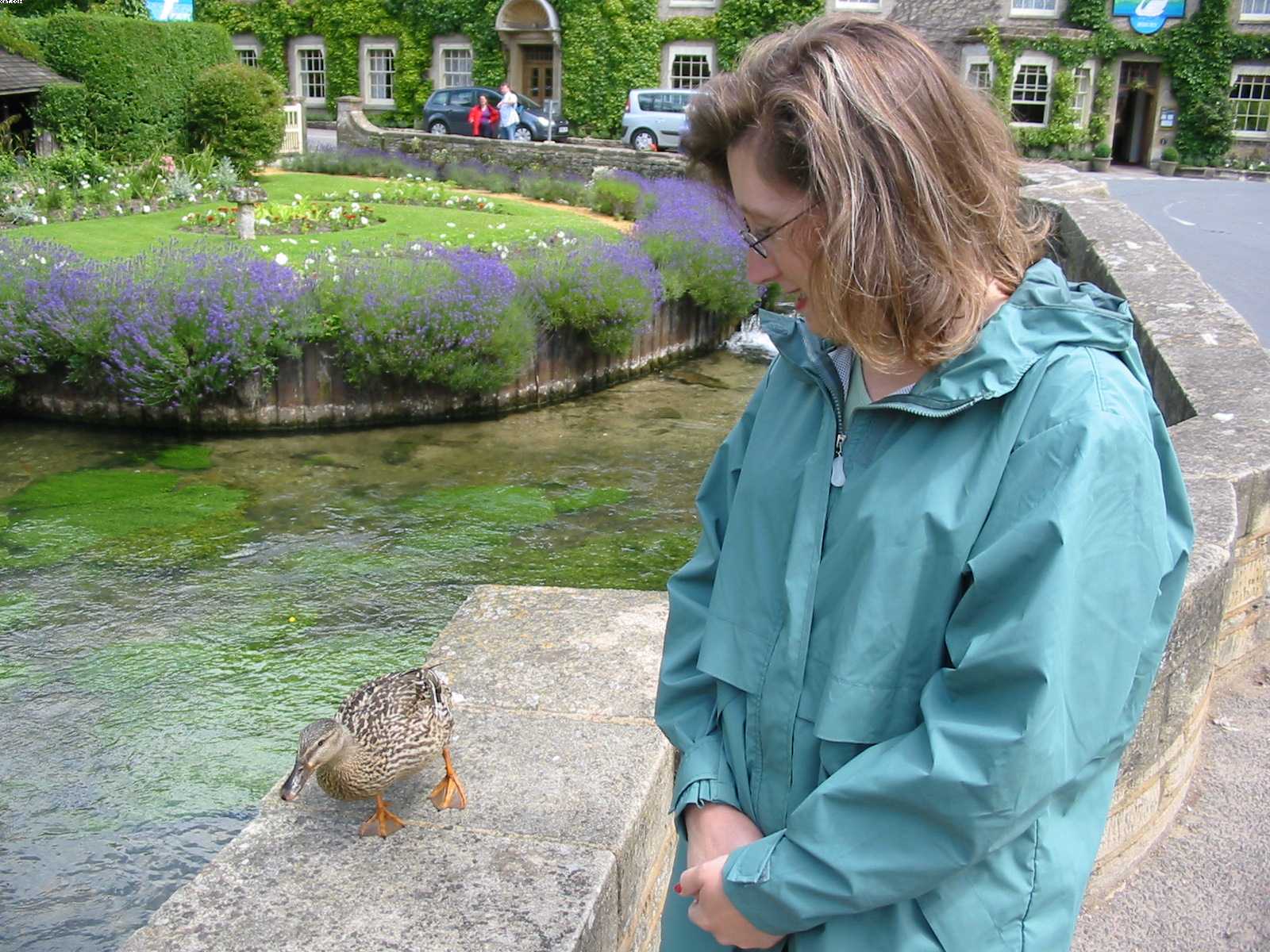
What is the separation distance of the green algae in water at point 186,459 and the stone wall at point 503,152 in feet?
44.6

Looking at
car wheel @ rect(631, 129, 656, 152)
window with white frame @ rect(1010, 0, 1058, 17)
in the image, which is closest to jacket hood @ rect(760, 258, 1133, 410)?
car wheel @ rect(631, 129, 656, 152)

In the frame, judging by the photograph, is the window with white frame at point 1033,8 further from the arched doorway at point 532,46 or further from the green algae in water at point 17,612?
the green algae in water at point 17,612

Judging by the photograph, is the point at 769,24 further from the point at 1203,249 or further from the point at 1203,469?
the point at 1203,469

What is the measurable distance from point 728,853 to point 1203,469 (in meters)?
2.69

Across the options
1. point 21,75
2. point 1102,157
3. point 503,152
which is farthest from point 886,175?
point 1102,157

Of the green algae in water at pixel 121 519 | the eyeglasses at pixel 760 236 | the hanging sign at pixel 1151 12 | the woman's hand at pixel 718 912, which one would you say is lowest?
the green algae in water at pixel 121 519

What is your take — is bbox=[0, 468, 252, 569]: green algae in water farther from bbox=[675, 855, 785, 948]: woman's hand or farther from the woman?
the woman

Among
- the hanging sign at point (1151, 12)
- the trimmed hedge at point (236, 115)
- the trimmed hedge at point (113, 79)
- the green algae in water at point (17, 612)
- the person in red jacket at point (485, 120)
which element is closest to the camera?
the green algae in water at point (17, 612)

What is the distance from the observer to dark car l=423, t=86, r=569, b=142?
100ft

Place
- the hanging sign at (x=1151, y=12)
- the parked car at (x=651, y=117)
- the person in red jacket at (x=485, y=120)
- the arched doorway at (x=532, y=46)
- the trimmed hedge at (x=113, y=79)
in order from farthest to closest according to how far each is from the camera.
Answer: the arched doorway at (x=532, y=46)
the hanging sign at (x=1151, y=12)
the parked car at (x=651, y=117)
the person in red jacket at (x=485, y=120)
the trimmed hedge at (x=113, y=79)

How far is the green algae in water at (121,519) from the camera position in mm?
7324

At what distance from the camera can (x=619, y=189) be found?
1928 centimetres

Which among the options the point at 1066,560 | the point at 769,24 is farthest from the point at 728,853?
the point at 769,24

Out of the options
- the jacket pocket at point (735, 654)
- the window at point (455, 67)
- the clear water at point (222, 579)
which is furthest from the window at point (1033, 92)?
the jacket pocket at point (735, 654)
